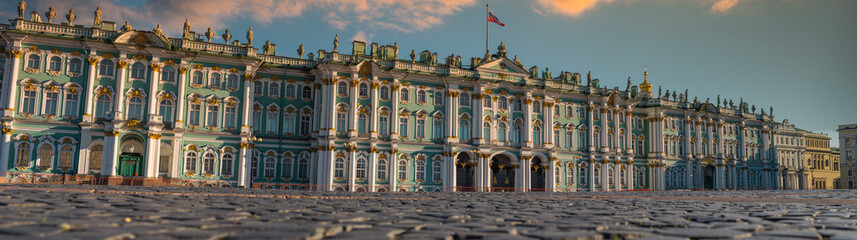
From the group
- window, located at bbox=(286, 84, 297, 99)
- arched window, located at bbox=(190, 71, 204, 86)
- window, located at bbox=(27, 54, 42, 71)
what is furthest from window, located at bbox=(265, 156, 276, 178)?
window, located at bbox=(27, 54, 42, 71)

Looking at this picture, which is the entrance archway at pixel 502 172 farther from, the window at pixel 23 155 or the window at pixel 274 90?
the window at pixel 23 155

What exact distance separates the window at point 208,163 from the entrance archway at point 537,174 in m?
29.1


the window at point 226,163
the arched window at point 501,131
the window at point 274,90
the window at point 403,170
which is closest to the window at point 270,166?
the window at point 226,163

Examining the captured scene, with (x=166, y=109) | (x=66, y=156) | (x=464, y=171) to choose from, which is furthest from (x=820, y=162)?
(x=66, y=156)

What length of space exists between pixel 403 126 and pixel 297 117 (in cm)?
881

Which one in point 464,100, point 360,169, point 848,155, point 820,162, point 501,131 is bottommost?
point 360,169

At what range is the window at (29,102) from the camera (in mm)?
42500

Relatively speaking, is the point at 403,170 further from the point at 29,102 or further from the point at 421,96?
the point at 29,102

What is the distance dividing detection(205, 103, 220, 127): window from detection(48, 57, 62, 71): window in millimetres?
10128

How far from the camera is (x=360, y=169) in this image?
51.1 meters

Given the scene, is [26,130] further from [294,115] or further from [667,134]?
[667,134]

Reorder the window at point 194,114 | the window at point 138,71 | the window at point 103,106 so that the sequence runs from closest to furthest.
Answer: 1. the window at point 103,106
2. the window at point 138,71
3. the window at point 194,114

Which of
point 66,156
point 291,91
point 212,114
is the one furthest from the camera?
point 291,91

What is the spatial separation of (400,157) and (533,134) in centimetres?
1400
